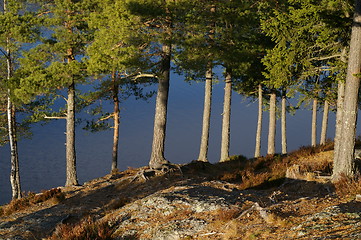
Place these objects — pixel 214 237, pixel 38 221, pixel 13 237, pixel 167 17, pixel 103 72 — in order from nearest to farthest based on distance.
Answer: pixel 214 237 < pixel 13 237 < pixel 38 221 < pixel 167 17 < pixel 103 72

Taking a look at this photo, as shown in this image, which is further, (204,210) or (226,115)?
(226,115)

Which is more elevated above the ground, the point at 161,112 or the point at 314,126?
the point at 161,112

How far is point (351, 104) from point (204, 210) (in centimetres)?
656

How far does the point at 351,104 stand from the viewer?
11.7 m

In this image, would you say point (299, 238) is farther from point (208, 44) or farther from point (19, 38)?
point (19, 38)

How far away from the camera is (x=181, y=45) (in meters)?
16.2

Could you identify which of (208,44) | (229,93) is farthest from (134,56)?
(229,93)

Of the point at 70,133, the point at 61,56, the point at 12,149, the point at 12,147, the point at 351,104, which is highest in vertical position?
the point at 61,56

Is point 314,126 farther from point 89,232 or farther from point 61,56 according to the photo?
point 89,232

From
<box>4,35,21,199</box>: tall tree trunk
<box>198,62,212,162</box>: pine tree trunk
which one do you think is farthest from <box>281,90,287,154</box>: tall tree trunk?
<box>4,35,21,199</box>: tall tree trunk

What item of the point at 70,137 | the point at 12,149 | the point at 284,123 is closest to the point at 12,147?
the point at 12,149

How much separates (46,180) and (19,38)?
57457mm

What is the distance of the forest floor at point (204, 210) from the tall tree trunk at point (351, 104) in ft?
2.83

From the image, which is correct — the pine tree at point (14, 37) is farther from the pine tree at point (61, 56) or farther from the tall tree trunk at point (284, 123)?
the tall tree trunk at point (284, 123)
